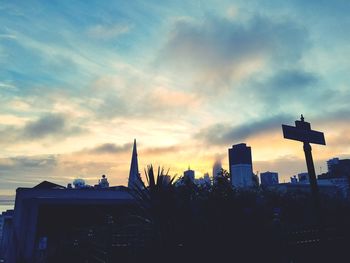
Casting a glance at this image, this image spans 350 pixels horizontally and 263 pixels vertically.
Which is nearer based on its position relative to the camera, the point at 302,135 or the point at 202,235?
the point at 202,235

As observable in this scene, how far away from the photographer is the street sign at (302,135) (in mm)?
6299

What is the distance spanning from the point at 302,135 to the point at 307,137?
166 mm

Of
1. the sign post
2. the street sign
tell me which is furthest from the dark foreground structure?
the street sign

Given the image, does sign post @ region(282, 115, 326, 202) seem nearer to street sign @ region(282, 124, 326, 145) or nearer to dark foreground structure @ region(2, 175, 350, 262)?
street sign @ region(282, 124, 326, 145)

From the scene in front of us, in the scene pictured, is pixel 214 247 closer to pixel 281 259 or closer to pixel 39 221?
pixel 281 259

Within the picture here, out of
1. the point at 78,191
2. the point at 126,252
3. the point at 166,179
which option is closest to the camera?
the point at 126,252

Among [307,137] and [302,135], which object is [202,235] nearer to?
[302,135]

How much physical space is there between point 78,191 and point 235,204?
10743mm

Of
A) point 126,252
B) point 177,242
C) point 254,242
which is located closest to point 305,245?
point 254,242

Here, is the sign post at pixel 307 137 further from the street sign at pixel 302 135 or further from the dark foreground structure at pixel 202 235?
the dark foreground structure at pixel 202 235

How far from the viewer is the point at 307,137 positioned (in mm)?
6562

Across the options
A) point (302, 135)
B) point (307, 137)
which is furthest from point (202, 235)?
point (307, 137)

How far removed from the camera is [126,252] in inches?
217

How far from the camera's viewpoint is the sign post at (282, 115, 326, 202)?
6.05 metres
